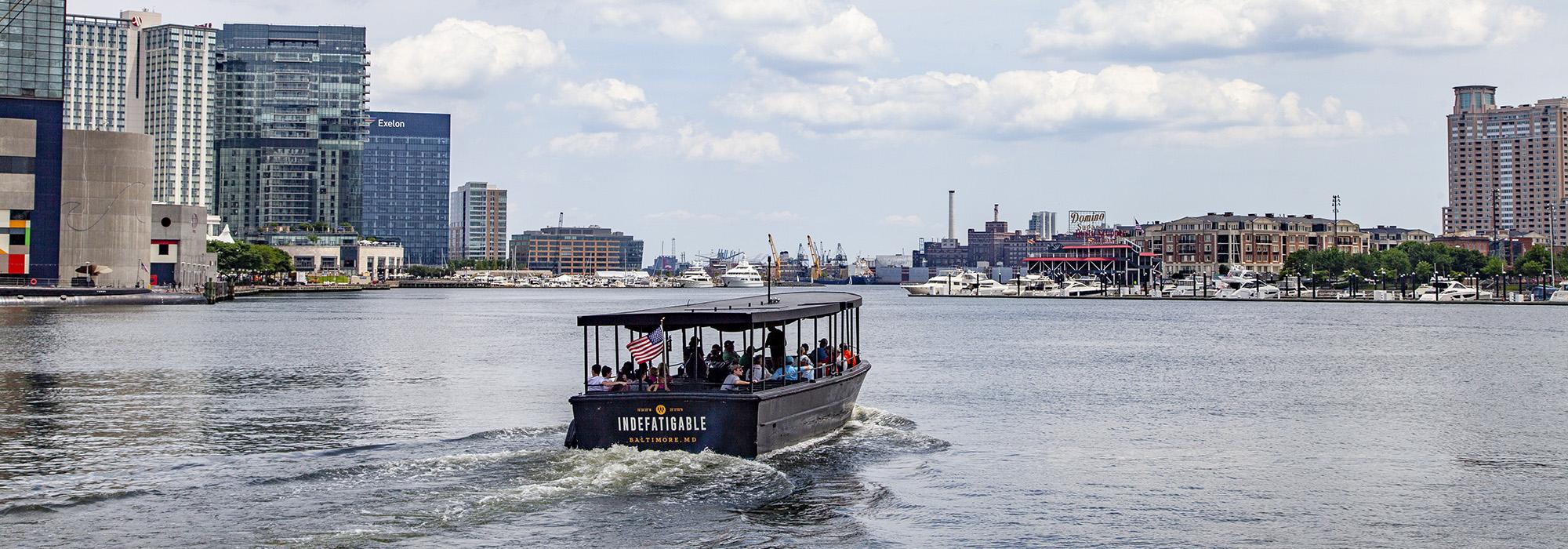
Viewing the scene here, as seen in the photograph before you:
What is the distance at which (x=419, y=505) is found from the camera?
1037 inches

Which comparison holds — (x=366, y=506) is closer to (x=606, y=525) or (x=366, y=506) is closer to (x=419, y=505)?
(x=419, y=505)

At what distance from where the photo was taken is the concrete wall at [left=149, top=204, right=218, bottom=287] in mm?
161125

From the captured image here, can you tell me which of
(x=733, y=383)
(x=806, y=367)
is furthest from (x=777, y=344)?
(x=733, y=383)

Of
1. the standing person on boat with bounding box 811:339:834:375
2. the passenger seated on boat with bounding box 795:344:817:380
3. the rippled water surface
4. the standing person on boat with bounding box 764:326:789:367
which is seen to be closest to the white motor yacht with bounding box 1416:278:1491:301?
the rippled water surface

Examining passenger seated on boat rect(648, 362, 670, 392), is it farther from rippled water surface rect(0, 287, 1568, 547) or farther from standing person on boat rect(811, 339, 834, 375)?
standing person on boat rect(811, 339, 834, 375)

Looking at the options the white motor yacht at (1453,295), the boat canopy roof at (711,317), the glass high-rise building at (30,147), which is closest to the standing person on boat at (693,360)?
the boat canopy roof at (711,317)

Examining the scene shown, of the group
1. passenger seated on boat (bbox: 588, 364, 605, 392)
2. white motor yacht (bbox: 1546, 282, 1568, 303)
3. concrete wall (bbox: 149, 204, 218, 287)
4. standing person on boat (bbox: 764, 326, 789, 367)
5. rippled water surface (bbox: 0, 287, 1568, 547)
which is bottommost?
rippled water surface (bbox: 0, 287, 1568, 547)

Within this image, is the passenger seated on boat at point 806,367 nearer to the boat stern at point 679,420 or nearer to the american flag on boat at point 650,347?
the boat stern at point 679,420

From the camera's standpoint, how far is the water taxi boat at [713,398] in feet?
94.9

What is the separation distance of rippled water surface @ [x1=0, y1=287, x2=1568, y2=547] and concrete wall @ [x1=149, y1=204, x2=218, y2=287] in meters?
97.3

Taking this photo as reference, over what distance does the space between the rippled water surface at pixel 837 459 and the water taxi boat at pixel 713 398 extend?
484 mm

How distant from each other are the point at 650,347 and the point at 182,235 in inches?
5803

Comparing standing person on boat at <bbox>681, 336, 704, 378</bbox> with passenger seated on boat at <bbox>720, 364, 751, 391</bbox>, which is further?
standing person on boat at <bbox>681, 336, 704, 378</bbox>

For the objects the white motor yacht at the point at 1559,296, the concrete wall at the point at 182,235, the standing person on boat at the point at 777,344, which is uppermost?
the concrete wall at the point at 182,235
